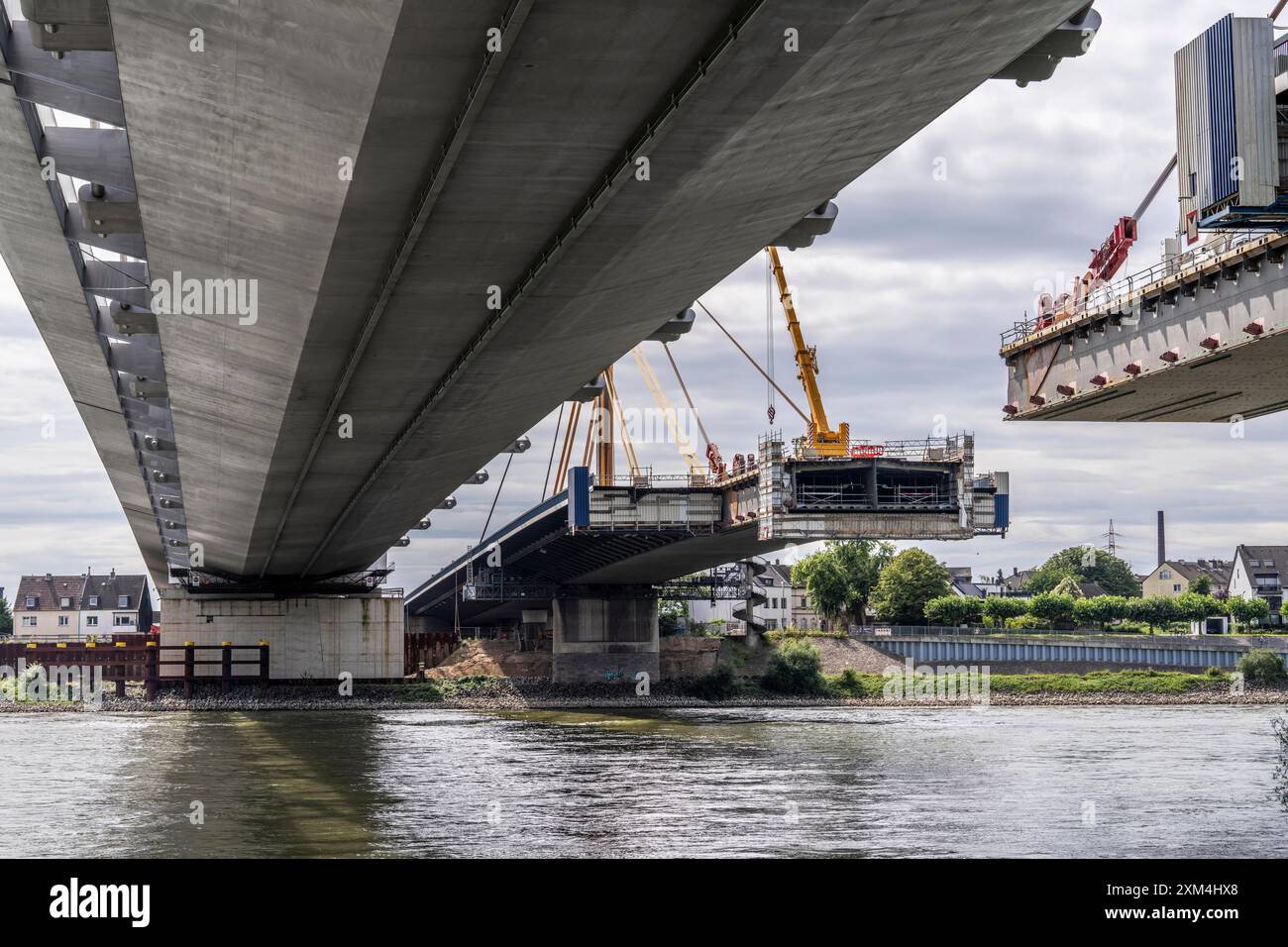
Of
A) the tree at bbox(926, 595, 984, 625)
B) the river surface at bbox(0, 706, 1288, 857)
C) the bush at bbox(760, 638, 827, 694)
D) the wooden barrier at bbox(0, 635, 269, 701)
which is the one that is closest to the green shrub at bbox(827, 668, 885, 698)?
the bush at bbox(760, 638, 827, 694)

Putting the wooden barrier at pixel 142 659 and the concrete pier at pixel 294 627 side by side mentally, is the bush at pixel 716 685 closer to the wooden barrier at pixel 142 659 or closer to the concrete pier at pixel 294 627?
the concrete pier at pixel 294 627

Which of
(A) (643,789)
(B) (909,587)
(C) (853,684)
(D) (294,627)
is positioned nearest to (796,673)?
(C) (853,684)

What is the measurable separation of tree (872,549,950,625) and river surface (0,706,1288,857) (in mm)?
72007

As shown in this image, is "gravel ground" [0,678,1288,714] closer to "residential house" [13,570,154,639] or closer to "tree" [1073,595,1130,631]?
"tree" [1073,595,1130,631]

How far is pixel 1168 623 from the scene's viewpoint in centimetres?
13675

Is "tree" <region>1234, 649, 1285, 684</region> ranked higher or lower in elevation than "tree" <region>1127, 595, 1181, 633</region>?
lower

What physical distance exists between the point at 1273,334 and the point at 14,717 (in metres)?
69.0

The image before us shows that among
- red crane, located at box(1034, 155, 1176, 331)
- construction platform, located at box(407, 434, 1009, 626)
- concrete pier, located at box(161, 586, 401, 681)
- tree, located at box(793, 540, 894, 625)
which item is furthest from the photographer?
tree, located at box(793, 540, 894, 625)

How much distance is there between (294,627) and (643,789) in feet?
158

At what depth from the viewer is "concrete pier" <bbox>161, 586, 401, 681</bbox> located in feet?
267

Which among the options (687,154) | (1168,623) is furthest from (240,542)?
(1168,623)

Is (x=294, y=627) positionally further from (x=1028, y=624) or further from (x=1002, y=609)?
(x=1002, y=609)

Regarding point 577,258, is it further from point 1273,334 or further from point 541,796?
point 541,796

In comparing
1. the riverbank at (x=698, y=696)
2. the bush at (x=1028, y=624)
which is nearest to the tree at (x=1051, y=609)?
the bush at (x=1028, y=624)
